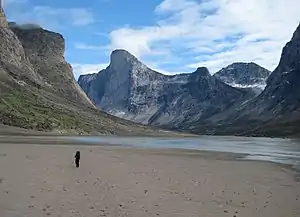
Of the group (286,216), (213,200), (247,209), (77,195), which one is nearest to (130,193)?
(77,195)

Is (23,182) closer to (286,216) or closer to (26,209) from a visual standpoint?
(26,209)

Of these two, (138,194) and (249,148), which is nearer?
(138,194)

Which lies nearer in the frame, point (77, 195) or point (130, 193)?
point (77, 195)

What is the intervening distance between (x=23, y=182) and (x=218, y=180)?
15.7 metres

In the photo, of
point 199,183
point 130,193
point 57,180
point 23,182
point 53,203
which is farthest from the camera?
point 199,183

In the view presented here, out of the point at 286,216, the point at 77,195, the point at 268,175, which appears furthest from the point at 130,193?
the point at 268,175

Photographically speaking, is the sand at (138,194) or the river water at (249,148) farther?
the river water at (249,148)

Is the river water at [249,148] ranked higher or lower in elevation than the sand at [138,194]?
lower

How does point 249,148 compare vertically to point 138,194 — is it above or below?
below

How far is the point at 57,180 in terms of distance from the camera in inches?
1206

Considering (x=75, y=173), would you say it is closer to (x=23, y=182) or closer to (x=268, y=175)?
(x=23, y=182)

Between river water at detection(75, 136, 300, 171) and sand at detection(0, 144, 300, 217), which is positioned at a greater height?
sand at detection(0, 144, 300, 217)

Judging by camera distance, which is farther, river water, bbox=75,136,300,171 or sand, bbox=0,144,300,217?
river water, bbox=75,136,300,171

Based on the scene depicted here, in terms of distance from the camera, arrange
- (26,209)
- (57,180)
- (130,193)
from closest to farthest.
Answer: (26,209), (130,193), (57,180)
